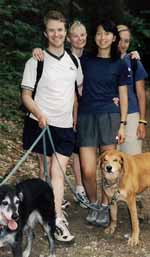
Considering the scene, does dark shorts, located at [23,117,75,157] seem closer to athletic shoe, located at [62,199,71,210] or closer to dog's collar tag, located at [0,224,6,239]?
dog's collar tag, located at [0,224,6,239]

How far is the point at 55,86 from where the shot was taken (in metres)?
5.38

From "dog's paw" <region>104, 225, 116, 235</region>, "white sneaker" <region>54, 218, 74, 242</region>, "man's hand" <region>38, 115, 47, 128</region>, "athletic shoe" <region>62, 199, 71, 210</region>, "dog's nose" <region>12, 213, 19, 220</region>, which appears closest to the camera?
"dog's nose" <region>12, 213, 19, 220</region>

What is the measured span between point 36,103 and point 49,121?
0.22 metres

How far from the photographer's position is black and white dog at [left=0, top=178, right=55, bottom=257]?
4629 mm

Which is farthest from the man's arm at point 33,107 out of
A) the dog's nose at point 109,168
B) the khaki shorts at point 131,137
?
the khaki shorts at point 131,137

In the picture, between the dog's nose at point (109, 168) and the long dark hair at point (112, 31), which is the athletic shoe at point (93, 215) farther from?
the long dark hair at point (112, 31)

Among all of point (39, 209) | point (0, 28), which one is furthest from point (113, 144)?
point (0, 28)

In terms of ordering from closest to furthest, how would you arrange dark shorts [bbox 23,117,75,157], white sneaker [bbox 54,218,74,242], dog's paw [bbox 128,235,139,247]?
dark shorts [bbox 23,117,75,157], white sneaker [bbox 54,218,74,242], dog's paw [bbox 128,235,139,247]

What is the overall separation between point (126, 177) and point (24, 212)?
53.1 inches

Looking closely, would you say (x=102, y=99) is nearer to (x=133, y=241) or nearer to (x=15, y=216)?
(x=133, y=241)

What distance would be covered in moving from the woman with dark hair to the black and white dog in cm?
93

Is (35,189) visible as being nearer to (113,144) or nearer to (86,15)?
(113,144)

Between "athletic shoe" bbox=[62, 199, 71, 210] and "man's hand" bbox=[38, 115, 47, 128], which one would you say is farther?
"athletic shoe" bbox=[62, 199, 71, 210]

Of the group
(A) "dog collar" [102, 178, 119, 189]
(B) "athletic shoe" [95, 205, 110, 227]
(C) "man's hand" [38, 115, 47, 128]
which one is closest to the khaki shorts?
(A) "dog collar" [102, 178, 119, 189]
